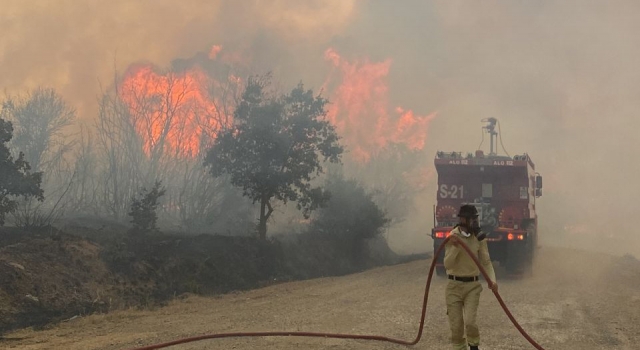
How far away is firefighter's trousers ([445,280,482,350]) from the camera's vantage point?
19.5ft

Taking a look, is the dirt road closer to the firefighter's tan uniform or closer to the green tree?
the firefighter's tan uniform

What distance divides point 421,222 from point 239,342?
143 ft

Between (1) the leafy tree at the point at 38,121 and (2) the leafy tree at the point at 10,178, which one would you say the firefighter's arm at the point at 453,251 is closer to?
(2) the leafy tree at the point at 10,178

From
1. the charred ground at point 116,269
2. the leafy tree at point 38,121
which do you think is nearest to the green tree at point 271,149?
the charred ground at point 116,269


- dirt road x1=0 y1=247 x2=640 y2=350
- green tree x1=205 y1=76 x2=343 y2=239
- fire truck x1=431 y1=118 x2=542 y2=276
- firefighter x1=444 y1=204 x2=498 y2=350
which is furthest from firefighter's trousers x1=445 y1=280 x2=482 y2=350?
green tree x1=205 y1=76 x2=343 y2=239

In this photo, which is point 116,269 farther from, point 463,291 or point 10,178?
point 463,291

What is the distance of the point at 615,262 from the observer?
1934 centimetres

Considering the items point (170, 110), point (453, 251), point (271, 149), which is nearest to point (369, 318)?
point (453, 251)

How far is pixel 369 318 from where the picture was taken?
948cm

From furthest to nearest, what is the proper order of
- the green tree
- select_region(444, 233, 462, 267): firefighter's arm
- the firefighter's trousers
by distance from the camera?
the green tree
select_region(444, 233, 462, 267): firefighter's arm
the firefighter's trousers

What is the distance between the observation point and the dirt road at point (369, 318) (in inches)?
305

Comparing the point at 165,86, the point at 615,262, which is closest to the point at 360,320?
the point at 615,262

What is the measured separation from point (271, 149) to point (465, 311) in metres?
13.8

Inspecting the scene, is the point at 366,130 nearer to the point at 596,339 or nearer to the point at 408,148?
the point at 408,148
